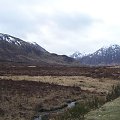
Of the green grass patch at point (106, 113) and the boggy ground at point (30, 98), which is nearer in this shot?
the green grass patch at point (106, 113)

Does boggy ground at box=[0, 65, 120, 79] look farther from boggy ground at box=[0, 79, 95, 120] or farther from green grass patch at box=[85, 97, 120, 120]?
green grass patch at box=[85, 97, 120, 120]

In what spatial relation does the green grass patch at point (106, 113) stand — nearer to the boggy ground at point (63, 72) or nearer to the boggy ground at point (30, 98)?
the boggy ground at point (30, 98)

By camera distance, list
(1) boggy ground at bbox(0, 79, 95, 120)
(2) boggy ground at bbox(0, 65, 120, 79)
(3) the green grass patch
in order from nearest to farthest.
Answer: (3) the green grass patch < (1) boggy ground at bbox(0, 79, 95, 120) < (2) boggy ground at bbox(0, 65, 120, 79)

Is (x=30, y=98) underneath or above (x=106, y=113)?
above

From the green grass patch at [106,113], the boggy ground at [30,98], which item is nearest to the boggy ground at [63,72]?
the boggy ground at [30,98]

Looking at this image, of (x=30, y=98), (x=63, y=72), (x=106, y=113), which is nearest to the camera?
(x=106, y=113)

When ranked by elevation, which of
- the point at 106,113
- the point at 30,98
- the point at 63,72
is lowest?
the point at 106,113

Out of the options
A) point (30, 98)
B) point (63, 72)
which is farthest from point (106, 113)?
point (63, 72)

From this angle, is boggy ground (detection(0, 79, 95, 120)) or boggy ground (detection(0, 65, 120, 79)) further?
boggy ground (detection(0, 65, 120, 79))

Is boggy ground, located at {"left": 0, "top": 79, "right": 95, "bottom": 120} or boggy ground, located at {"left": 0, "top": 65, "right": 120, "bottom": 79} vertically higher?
boggy ground, located at {"left": 0, "top": 65, "right": 120, "bottom": 79}

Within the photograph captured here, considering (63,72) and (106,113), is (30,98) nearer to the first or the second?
(106,113)

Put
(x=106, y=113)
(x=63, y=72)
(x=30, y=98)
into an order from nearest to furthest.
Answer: (x=106, y=113), (x=30, y=98), (x=63, y=72)

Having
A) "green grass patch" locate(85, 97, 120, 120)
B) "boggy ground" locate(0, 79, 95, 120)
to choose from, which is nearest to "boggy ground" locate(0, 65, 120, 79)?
"boggy ground" locate(0, 79, 95, 120)

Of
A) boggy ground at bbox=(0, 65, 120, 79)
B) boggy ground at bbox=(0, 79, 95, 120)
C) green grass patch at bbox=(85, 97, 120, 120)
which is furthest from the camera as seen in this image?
A: boggy ground at bbox=(0, 65, 120, 79)
